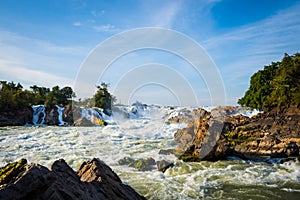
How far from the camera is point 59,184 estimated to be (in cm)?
277

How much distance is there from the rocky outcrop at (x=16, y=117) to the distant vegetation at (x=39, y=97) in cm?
123

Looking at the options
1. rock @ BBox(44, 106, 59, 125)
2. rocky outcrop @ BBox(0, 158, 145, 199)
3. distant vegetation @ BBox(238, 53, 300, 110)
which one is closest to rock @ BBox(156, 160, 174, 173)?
rocky outcrop @ BBox(0, 158, 145, 199)

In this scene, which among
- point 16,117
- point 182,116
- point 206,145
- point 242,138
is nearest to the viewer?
point 206,145

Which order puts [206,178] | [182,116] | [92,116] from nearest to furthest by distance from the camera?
[206,178], [182,116], [92,116]

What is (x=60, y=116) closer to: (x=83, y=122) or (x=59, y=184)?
(x=83, y=122)

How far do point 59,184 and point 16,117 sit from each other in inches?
1281

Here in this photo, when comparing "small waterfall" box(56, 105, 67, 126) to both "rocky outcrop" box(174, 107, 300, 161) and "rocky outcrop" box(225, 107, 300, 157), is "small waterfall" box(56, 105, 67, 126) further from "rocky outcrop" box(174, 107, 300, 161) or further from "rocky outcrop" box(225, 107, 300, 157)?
"rocky outcrop" box(225, 107, 300, 157)

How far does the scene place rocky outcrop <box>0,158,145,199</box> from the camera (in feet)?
8.30

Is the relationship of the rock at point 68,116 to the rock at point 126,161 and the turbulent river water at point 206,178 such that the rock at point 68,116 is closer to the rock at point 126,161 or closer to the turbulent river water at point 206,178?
the turbulent river water at point 206,178

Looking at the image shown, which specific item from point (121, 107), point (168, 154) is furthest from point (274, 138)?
point (121, 107)

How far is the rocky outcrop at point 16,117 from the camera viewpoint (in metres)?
29.1

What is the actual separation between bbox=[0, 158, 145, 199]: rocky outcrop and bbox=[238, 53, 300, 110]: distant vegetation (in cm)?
1838

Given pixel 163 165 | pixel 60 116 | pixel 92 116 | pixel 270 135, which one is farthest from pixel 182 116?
pixel 163 165

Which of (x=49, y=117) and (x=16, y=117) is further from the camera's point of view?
(x=49, y=117)
